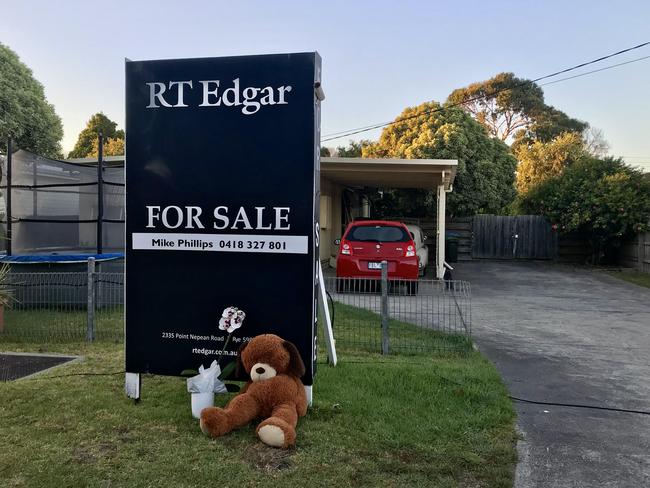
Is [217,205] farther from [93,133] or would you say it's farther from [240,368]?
[93,133]

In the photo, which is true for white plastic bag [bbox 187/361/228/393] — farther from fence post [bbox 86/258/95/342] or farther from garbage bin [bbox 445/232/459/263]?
garbage bin [bbox 445/232/459/263]

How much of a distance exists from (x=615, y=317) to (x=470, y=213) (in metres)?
14.0

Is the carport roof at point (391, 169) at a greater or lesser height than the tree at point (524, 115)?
lesser

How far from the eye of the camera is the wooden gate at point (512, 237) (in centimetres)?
2214

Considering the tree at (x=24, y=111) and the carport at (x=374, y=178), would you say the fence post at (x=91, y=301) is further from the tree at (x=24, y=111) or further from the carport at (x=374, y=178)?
the tree at (x=24, y=111)

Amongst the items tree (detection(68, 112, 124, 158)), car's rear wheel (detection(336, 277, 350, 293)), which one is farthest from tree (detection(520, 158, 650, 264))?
tree (detection(68, 112, 124, 158))

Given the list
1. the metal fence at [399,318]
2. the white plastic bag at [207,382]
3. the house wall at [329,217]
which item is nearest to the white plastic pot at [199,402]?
the white plastic bag at [207,382]

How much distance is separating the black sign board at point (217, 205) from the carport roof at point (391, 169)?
30.9ft

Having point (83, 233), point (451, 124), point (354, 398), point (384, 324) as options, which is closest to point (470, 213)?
point (451, 124)

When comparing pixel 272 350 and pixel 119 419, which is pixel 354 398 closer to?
pixel 272 350

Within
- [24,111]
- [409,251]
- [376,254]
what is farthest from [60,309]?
[24,111]

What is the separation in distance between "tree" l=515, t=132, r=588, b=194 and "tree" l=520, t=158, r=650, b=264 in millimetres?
14486

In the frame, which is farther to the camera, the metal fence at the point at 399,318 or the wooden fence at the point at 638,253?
the wooden fence at the point at 638,253

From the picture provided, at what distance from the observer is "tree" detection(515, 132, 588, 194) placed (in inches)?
1356
